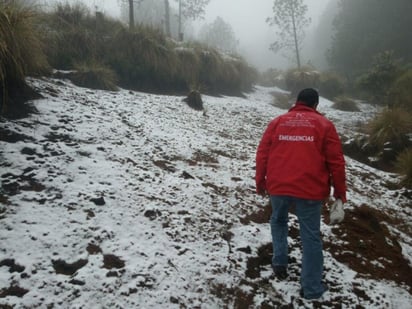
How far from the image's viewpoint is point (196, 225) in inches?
136

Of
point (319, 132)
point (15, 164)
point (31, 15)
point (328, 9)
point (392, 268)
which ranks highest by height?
point (328, 9)

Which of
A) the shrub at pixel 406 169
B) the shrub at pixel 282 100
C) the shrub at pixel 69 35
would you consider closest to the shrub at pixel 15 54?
the shrub at pixel 69 35

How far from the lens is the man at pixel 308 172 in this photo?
8.20 ft

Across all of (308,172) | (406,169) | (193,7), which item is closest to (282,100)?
(406,169)

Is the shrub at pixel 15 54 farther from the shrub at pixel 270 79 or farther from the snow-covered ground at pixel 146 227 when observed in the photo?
the shrub at pixel 270 79

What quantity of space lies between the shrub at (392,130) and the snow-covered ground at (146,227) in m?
1.86

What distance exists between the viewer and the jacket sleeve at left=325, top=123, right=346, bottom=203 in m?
2.47

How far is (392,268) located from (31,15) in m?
6.18

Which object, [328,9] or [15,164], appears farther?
[328,9]

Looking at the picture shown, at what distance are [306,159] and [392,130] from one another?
6.01 m

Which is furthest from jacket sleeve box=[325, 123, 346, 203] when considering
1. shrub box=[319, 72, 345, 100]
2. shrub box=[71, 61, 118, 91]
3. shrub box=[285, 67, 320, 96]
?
shrub box=[319, 72, 345, 100]

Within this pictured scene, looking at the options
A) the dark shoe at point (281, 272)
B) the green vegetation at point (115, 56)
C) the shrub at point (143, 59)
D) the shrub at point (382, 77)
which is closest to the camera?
the dark shoe at point (281, 272)

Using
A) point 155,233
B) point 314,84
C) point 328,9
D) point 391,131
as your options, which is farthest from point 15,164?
point 328,9

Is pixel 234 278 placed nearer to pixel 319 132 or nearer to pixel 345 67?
pixel 319 132
